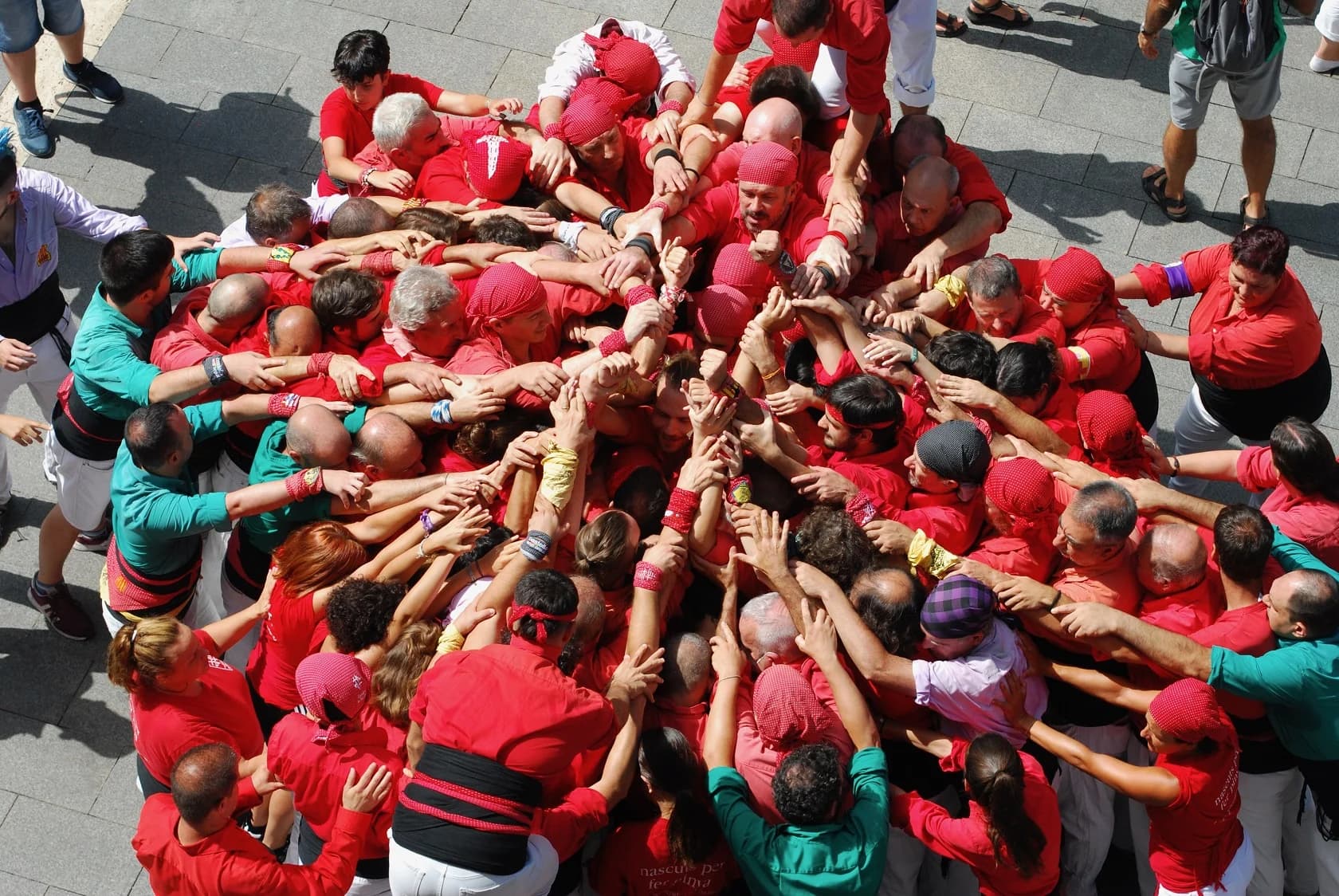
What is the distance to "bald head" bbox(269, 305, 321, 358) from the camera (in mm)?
5488

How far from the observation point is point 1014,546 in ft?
16.1

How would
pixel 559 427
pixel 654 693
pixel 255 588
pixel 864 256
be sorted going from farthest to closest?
pixel 864 256, pixel 255 588, pixel 559 427, pixel 654 693

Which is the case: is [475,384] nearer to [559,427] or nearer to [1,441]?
[559,427]

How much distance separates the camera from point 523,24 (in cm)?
862

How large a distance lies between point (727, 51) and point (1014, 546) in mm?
2779

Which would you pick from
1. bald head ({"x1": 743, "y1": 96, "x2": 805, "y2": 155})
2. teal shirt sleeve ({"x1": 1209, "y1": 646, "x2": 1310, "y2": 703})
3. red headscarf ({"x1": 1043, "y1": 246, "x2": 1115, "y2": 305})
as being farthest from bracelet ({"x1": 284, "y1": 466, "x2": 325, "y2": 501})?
teal shirt sleeve ({"x1": 1209, "y1": 646, "x2": 1310, "y2": 703})

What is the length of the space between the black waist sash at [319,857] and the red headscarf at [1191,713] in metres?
2.74

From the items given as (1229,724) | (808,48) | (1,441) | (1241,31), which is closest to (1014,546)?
(1229,724)

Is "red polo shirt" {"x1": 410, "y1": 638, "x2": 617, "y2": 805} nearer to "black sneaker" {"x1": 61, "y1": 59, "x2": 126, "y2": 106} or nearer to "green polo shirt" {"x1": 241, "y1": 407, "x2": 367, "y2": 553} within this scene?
"green polo shirt" {"x1": 241, "y1": 407, "x2": 367, "y2": 553}

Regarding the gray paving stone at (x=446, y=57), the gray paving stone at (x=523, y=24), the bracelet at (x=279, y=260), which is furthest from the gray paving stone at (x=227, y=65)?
the bracelet at (x=279, y=260)

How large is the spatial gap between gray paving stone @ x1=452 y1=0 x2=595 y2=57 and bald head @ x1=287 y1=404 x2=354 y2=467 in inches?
164

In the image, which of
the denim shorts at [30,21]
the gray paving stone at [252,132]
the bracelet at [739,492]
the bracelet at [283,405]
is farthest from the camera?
the gray paving stone at [252,132]

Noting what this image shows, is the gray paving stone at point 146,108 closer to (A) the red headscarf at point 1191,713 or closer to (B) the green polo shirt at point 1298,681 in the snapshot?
(A) the red headscarf at point 1191,713

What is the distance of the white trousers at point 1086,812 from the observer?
490 centimetres
